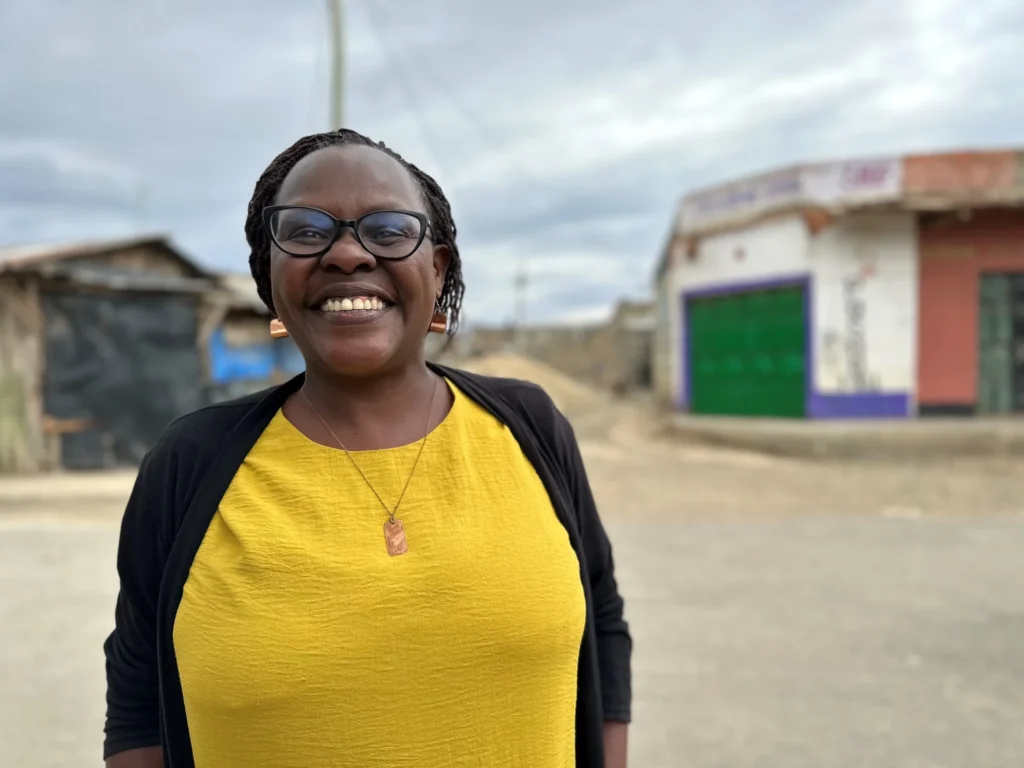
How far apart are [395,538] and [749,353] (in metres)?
13.4

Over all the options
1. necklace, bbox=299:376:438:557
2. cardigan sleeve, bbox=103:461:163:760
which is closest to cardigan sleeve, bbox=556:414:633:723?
necklace, bbox=299:376:438:557

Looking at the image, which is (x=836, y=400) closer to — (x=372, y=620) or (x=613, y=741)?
(x=613, y=741)

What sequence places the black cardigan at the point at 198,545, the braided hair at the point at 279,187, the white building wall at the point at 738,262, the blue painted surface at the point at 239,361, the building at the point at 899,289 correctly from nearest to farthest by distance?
the black cardigan at the point at 198,545
the braided hair at the point at 279,187
the blue painted surface at the point at 239,361
the building at the point at 899,289
the white building wall at the point at 738,262

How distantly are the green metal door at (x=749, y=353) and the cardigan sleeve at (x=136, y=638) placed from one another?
41.2ft

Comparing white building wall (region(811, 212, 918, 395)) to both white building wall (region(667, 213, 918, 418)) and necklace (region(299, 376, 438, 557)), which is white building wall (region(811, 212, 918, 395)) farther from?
necklace (region(299, 376, 438, 557))

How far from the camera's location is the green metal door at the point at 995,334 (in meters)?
12.3

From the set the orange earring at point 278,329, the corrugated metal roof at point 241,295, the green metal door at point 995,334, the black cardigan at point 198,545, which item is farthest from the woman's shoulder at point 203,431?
the green metal door at point 995,334

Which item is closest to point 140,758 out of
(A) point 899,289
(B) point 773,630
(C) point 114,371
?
(B) point 773,630

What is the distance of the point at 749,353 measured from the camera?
1385cm

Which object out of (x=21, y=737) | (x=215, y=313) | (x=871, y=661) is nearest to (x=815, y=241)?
(x=215, y=313)

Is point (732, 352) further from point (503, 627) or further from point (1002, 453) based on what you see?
point (503, 627)

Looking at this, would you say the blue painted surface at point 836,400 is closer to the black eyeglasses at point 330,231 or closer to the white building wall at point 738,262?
the white building wall at point 738,262

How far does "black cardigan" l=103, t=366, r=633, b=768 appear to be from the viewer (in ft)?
4.02

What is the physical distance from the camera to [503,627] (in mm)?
1174
